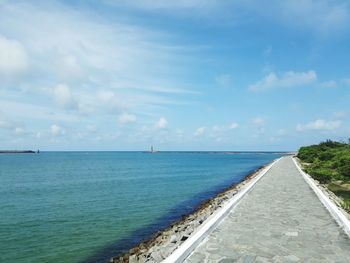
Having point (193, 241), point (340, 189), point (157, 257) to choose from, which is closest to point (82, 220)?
point (157, 257)

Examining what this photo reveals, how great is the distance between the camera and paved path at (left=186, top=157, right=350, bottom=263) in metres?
7.19

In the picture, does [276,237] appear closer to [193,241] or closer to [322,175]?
[193,241]

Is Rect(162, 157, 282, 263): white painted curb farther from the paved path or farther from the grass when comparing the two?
the grass

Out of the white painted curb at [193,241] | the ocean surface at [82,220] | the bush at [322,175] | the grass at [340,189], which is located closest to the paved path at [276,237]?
the white painted curb at [193,241]

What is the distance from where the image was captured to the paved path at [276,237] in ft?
23.6

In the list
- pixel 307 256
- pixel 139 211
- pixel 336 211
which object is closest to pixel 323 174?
pixel 139 211

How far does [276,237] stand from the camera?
8.67 meters

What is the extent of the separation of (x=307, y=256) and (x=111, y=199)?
2249cm

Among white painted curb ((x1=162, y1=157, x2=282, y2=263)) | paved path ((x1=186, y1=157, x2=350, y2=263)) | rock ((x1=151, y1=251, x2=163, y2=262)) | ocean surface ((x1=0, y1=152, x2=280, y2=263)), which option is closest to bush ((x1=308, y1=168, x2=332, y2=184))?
ocean surface ((x1=0, y1=152, x2=280, y2=263))

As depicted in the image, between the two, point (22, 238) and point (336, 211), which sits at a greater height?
point (336, 211)

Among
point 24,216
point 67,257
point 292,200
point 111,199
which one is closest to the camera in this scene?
point 67,257

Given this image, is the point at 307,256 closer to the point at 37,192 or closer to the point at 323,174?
the point at 323,174

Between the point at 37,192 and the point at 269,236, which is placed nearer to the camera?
the point at 269,236

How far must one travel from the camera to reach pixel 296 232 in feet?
30.2
